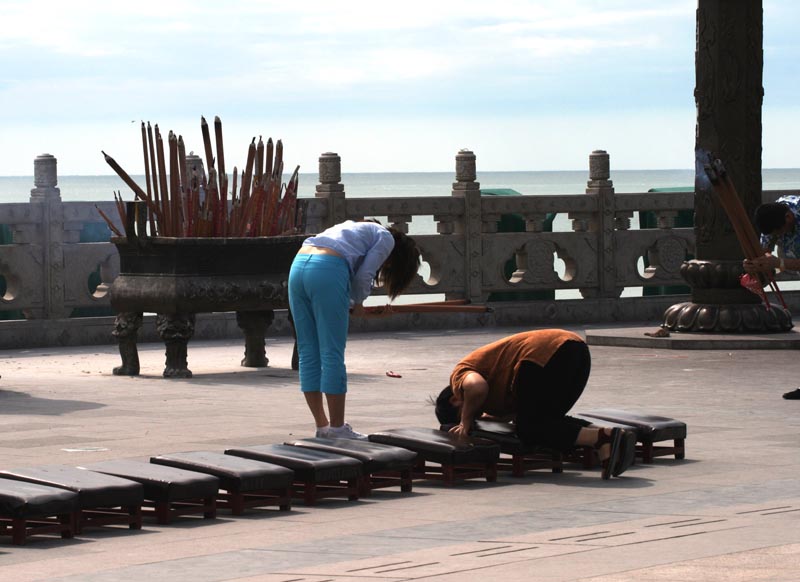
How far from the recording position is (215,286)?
16812mm

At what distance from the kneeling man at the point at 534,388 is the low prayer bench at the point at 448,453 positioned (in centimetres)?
25

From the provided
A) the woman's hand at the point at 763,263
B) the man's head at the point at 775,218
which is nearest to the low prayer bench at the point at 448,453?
the woman's hand at the point at 763,263

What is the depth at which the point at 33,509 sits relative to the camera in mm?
7984

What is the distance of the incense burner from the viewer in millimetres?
16766

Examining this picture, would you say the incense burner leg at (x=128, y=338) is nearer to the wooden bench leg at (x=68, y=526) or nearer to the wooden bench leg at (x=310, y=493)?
the wooden bench leg at (x=310, y=493)

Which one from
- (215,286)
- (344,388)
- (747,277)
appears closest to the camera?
(344,388)

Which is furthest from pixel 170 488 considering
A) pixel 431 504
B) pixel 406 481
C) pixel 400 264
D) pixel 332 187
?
pixel 332 187

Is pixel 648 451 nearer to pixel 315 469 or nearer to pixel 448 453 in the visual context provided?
pixel 448 453

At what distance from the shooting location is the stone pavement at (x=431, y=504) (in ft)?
23.8

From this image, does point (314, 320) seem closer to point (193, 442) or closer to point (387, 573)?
point (193, 442)

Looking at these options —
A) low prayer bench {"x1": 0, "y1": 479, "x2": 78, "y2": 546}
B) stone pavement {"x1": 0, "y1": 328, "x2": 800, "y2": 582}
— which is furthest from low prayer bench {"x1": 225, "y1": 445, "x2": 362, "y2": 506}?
low prayer bench {"x1": 0, "y1": 479, "x2": 78, "y2": 546}

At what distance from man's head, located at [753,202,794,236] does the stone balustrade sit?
30.4 ft

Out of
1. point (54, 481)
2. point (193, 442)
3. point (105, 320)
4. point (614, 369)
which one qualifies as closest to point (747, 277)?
point (614, 369)

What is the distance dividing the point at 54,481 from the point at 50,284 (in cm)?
1269
